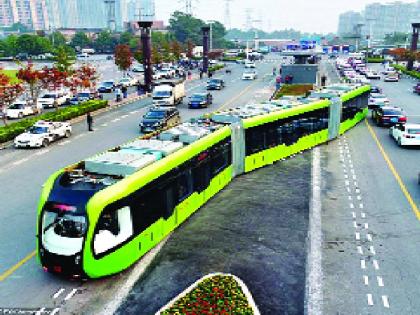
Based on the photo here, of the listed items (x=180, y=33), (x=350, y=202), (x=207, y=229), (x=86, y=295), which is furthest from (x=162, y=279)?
(x=180, y=33)

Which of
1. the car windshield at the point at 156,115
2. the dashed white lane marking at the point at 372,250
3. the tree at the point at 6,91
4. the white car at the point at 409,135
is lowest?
the dashed white lane marking at the point at 372,250

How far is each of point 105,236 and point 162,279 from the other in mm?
2210

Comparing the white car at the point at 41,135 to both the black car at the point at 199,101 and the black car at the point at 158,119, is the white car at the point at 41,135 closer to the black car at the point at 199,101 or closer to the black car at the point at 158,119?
the black car at the point at 158,119

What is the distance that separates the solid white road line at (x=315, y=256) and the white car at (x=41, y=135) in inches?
695

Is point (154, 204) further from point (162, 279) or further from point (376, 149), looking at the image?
point (376, 149)

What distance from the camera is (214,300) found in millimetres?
10852

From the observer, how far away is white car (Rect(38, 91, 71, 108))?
4422cm

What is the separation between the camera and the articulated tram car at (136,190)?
11.7 meters

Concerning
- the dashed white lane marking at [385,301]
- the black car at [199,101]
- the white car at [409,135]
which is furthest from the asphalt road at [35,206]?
the white car at [409,135]

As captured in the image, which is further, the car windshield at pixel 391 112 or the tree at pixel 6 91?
the car windshield at pixel 391 112

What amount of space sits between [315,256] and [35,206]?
11.5 m

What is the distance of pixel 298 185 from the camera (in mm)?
20625

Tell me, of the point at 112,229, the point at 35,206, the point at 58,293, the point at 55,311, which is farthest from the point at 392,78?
the point at 55,311

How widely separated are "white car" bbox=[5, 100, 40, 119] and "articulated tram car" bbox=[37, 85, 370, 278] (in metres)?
23.9
